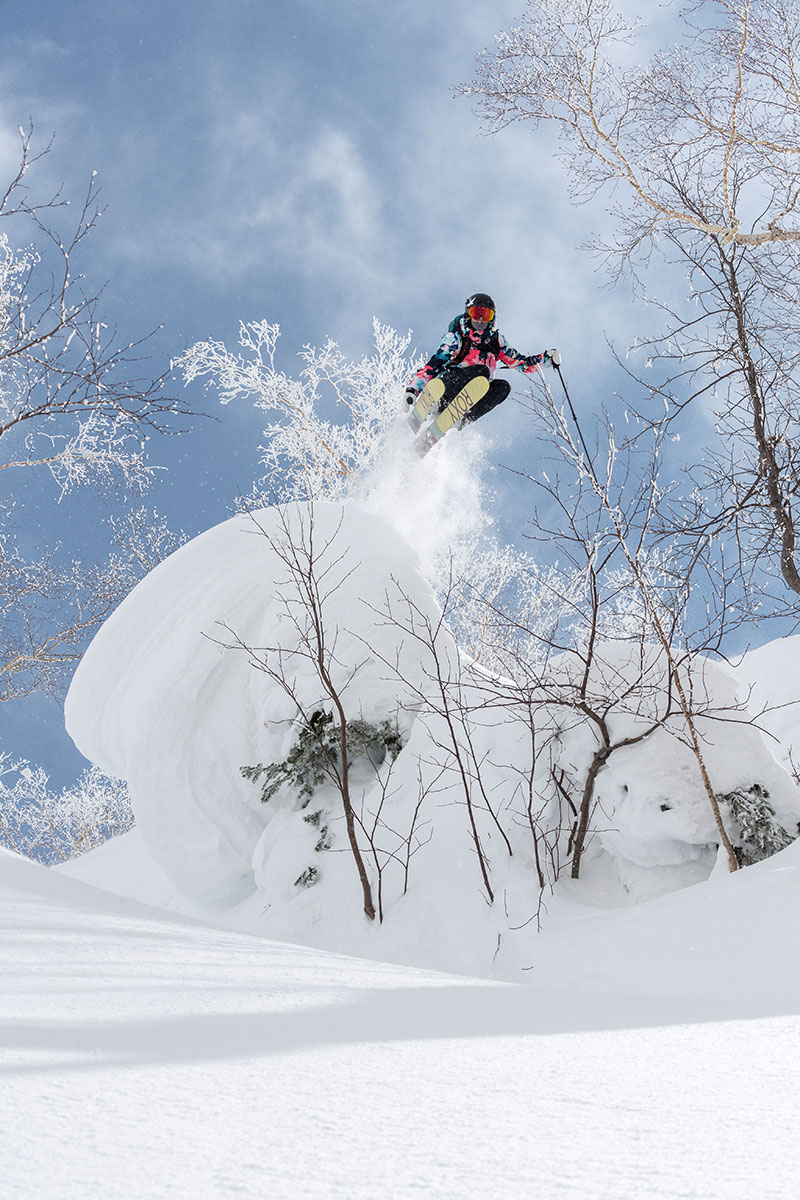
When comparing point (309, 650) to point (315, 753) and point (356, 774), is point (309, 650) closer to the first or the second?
point (315, 753)

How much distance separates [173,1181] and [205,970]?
112 cm

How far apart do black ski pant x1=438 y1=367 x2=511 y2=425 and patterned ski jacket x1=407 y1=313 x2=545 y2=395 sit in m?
0.09

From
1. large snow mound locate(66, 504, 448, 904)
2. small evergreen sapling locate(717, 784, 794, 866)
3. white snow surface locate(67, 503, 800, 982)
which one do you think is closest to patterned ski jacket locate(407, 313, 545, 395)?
white snow surface locate(67, 503, 800, 982)

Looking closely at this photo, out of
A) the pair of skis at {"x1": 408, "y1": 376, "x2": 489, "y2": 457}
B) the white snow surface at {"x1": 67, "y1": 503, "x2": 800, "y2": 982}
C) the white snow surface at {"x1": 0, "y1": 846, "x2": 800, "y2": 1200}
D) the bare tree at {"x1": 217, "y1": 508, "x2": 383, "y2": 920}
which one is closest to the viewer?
the white snow surface at {"x1": 0, "y1": 846, "x2": 800, "y2": 1200}

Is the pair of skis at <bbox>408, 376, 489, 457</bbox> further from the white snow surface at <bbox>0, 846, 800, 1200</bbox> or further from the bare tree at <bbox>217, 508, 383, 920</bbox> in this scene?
the white snow surface at <bbox>0, 846, 800, 1200</bbox>

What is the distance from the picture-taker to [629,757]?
465cm

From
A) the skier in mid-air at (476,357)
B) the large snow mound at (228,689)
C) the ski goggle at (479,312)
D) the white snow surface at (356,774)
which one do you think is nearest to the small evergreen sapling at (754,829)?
the white snow surface at (356,774)

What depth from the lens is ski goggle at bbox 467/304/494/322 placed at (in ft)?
24.8

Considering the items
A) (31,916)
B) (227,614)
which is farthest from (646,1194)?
(227,614)

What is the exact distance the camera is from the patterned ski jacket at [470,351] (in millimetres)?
7617

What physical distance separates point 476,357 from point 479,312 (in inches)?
16.8

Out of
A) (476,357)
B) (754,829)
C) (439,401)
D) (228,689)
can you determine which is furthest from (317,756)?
(476,357)

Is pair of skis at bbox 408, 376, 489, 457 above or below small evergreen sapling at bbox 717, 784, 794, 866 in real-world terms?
above

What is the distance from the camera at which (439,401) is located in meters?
7.78
